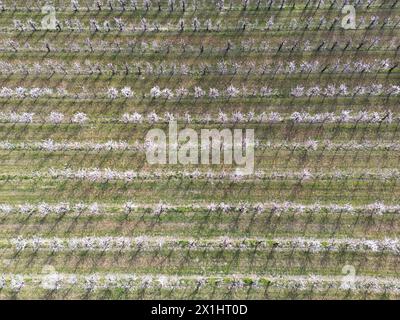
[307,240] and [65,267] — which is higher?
[307,240]

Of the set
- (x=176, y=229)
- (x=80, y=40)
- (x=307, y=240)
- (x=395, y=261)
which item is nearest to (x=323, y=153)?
(x=307, y=240)

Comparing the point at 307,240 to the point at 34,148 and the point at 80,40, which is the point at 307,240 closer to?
the point at 34,148

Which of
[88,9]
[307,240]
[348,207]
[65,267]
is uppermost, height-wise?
[88,9]

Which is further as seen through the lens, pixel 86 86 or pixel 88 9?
pixel 88 9
